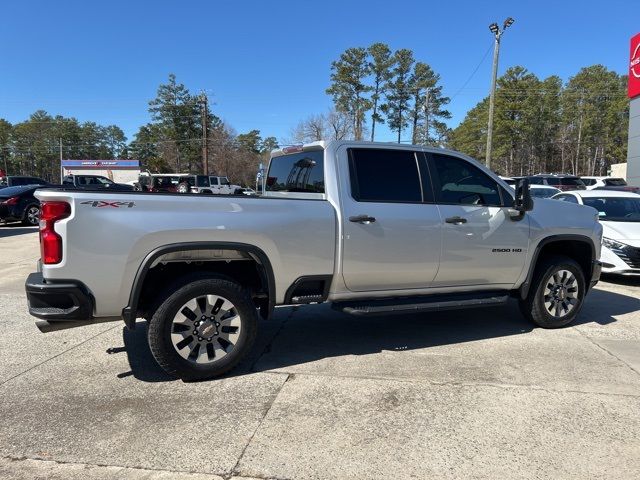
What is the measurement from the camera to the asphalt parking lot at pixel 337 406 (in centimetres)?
283

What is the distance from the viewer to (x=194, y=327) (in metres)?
3.86

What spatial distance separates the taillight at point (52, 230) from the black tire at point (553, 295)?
4654 mm

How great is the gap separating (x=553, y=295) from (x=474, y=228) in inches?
58.3

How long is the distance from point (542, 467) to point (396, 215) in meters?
2.32

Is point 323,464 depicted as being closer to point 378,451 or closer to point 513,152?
point 378,451

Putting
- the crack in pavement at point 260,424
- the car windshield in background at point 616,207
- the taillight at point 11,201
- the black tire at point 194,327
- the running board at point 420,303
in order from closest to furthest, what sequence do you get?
1. the crack in pavement at point 260,424
2. the black tire at point 194,327
3. the running board at point 420,303
4. the car windshield in background at point 616,207
5. the taillight at point 11,201

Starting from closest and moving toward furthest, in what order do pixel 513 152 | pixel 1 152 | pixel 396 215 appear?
1. pixel 396 215
2. pixel 513 152
3. pixel 1 152

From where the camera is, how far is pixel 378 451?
2959 millimetres

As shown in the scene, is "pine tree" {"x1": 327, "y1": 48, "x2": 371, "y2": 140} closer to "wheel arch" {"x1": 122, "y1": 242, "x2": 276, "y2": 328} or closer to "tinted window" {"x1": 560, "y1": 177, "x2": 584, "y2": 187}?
"tinted window" {"x1": 560, "y1": 177, "x2": 584, "y2": 187}

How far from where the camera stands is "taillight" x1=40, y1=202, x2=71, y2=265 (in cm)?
343

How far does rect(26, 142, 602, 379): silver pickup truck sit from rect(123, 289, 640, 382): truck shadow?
Answer: 45cm

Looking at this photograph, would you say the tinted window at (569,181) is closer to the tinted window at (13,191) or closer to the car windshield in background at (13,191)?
the tinted window at (13,191)

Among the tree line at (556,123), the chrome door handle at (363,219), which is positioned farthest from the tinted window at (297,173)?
the tree line at (556,123)

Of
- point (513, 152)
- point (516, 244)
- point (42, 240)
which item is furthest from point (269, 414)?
point (513, 152)
